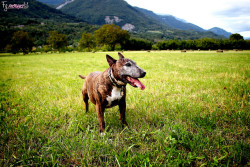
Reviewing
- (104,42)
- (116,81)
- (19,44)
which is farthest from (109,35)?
(116,81)

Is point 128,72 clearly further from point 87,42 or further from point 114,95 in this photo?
point 87,42

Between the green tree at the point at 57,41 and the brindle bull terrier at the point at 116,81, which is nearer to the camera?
the brindle bull terrier at the point at 116,81

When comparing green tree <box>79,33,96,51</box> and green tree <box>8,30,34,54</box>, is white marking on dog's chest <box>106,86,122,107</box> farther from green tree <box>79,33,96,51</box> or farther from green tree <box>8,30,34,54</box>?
green tree <box>79,33,96,51</box>

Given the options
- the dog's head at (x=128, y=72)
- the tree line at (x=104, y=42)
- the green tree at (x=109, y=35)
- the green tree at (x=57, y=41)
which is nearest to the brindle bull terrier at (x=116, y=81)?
the dog's head at (x=128, y=72)

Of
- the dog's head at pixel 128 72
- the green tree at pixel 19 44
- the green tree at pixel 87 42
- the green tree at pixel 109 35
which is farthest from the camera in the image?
the green tree at pixel 87 42

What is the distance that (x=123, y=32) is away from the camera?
75125 mm

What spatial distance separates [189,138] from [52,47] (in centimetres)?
8539

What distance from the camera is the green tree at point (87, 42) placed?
7725cm

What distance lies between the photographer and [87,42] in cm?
7819

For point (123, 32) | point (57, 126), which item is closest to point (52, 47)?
point (123, 32)

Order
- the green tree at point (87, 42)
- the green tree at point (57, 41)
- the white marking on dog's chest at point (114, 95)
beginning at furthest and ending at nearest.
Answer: the green tree at point (87, 42), the green tree at point (57, 41), the white marking on dog's chest at point (114, 95)

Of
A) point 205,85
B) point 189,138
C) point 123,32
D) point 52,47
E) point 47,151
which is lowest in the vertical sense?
point 47,151

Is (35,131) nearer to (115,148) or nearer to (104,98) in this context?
(104,98)

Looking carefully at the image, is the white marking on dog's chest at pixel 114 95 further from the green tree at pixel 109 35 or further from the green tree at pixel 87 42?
the green tree at pixel 87 42
